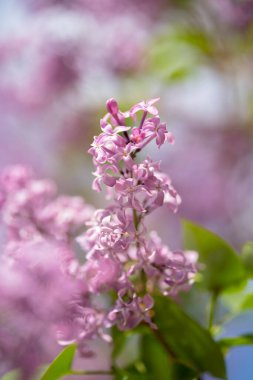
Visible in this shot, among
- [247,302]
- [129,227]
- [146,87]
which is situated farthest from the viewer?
[146,87]

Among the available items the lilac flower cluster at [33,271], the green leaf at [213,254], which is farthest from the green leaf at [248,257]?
the lilac flower cluster at [33,271]

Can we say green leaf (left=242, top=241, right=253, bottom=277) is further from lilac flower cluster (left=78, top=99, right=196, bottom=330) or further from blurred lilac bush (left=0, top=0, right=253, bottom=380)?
blurred lilac bush (left=0, top=0, right=253, bottom=380)

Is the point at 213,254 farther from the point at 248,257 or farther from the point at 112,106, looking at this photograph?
the point at 112,106

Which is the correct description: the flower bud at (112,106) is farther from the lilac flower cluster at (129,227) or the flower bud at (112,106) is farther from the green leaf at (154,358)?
the green leaf at (154,358)

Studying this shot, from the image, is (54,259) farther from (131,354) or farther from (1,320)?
(131,354)

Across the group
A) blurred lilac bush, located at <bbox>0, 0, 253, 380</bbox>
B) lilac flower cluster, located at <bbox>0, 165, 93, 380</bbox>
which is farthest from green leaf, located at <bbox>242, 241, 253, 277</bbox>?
blurred lilac bush, located at <bbox>0, 0, 253, 380</bbox>

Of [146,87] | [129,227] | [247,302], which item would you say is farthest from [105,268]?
[146,87]
